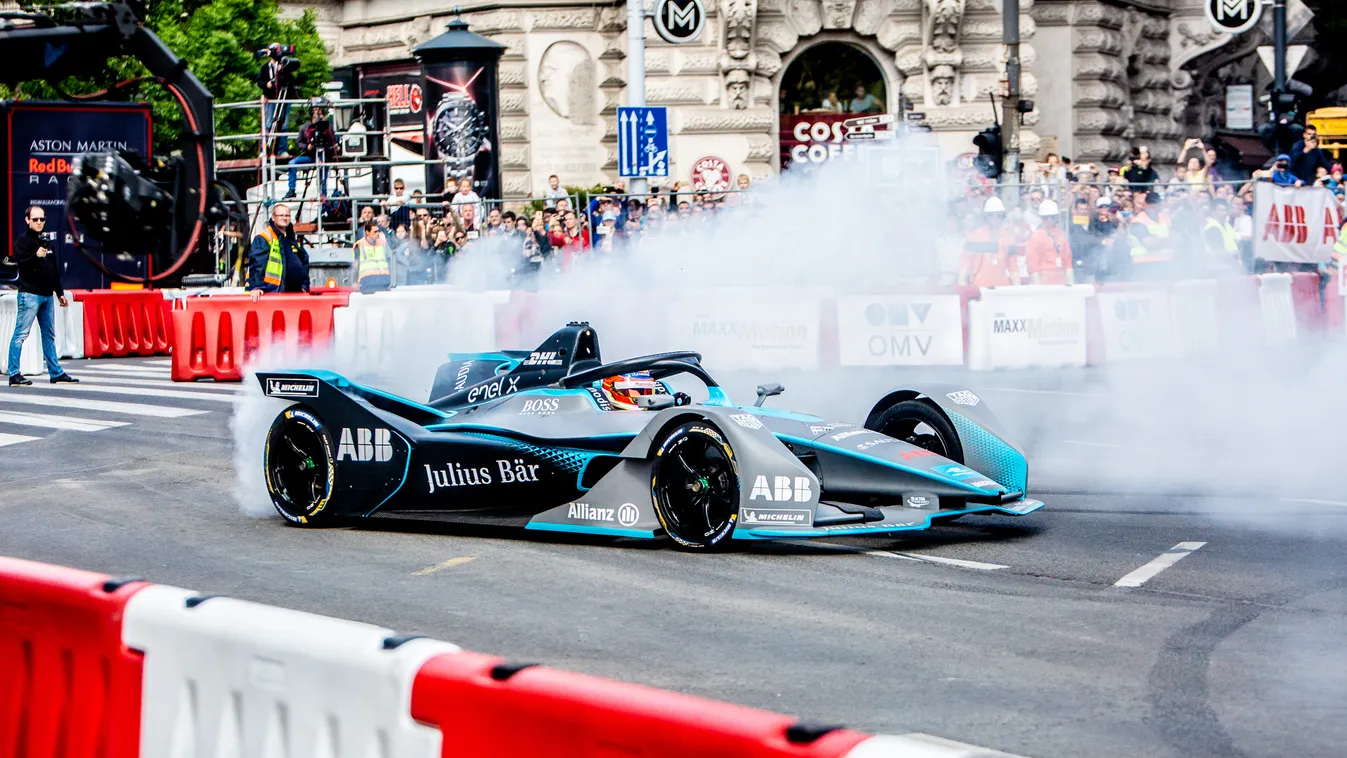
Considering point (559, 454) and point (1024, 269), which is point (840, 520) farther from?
point (1024, 269)

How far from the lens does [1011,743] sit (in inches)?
203

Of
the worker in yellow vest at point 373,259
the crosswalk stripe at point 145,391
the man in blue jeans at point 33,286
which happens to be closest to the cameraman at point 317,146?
the worker in yellow vest at point 373,259

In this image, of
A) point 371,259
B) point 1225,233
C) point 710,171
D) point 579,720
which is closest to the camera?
point 579,720

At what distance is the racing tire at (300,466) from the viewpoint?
9.63 metres

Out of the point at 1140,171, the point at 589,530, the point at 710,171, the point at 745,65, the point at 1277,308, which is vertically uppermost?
the point at 745,65

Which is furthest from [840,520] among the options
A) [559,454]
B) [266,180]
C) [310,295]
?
[266,180]

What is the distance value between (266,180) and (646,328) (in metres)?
9.89

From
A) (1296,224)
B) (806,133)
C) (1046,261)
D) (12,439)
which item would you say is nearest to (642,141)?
(1046,261)

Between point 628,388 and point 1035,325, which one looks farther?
point 1035,325

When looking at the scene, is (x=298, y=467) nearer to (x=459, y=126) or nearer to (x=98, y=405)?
Result: (x=98, y=405)

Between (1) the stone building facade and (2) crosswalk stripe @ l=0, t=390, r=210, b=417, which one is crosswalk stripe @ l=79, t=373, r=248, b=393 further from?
(1) the stone building facade

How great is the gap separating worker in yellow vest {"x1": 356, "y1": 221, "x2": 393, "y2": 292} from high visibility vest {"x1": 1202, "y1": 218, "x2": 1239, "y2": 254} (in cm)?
971

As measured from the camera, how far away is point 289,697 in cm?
408

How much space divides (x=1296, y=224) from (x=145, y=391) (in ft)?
42.6
